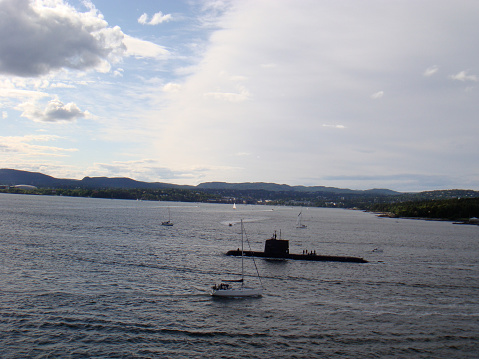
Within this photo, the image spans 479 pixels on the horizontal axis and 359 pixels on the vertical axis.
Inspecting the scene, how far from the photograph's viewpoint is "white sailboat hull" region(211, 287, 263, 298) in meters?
47.4

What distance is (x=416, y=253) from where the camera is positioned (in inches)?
3784

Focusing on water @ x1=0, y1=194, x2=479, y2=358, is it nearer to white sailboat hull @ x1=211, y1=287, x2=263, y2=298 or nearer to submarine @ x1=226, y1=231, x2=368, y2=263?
white sailboat hull @ x1=211, y1=287, x2=263, y2=298

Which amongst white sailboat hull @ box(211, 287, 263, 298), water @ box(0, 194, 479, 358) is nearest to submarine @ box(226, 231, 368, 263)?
water @ box(0, 194, 479, 358)

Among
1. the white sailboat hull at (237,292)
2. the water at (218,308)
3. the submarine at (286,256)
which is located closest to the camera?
the water at (218,308)

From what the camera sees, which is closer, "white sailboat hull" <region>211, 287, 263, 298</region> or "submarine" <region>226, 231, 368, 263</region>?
"white sailboat hull" <region>211, 287, 263, 298</region>

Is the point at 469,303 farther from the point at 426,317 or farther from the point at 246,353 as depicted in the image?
the point at 246,353

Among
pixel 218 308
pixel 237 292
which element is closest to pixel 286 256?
pixel 237 292

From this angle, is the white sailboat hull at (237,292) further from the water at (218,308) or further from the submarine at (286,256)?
the submarine at (286,256)

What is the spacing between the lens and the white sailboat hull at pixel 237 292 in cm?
4744

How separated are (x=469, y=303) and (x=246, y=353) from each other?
32.7 metres

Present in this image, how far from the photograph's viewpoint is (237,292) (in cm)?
4809

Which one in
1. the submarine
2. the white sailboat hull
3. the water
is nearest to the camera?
the water

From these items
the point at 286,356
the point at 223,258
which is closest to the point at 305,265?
the point at 223,258

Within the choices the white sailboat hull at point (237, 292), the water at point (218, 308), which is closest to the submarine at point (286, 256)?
the water at point (218, 308)
